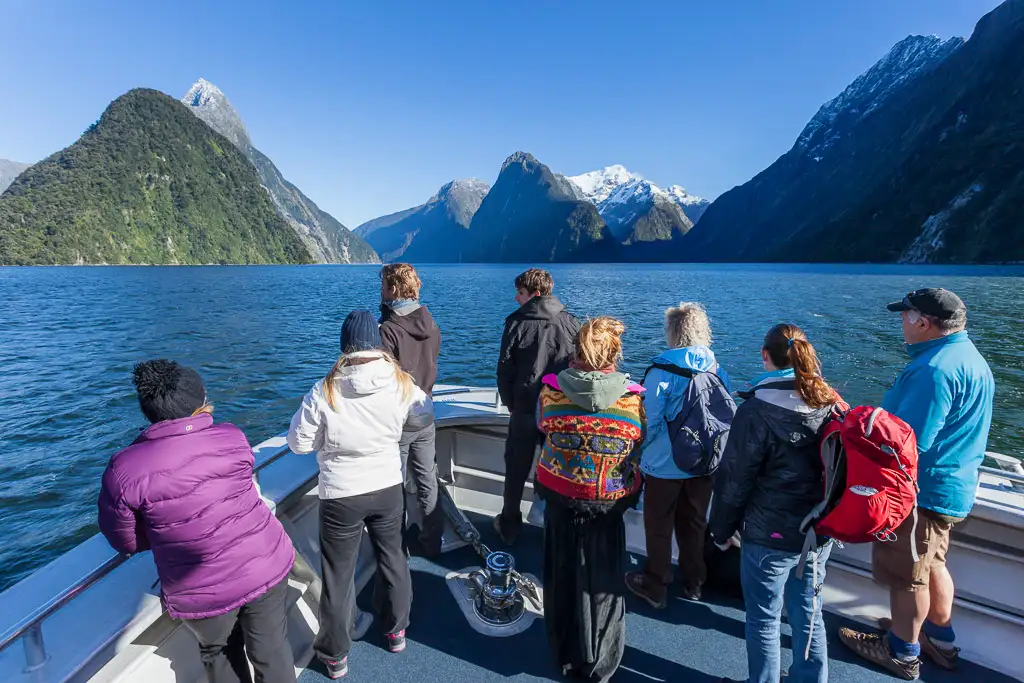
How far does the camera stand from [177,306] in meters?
35.2

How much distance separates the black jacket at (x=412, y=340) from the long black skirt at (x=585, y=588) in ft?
4.93

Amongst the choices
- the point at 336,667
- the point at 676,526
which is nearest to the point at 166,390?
the point at 336,667

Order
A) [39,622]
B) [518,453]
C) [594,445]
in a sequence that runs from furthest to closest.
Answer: [518,453] < [594,445] < [39,622]

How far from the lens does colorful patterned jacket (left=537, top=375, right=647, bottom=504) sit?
227 cm

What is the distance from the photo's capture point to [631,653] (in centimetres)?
302

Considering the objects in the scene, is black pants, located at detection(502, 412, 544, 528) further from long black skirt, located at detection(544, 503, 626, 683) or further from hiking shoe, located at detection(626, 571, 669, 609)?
long black skirt, located at detection(544, 503, 626, 683)

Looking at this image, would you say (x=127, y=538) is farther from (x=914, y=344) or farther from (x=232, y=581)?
(x=914, y=344)

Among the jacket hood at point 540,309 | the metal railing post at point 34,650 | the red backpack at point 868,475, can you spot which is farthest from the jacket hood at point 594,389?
the metal railing post at point 34,650

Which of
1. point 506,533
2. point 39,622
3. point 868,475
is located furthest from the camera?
point 506,533

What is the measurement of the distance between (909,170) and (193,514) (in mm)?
157416

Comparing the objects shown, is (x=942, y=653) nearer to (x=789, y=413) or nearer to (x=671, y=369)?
(x=789, y=413)

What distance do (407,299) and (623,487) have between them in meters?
1.98

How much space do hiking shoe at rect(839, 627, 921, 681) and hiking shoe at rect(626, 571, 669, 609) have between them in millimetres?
1094

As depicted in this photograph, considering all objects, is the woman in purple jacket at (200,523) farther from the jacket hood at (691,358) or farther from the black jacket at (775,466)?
the jacket hood at (691,358)
